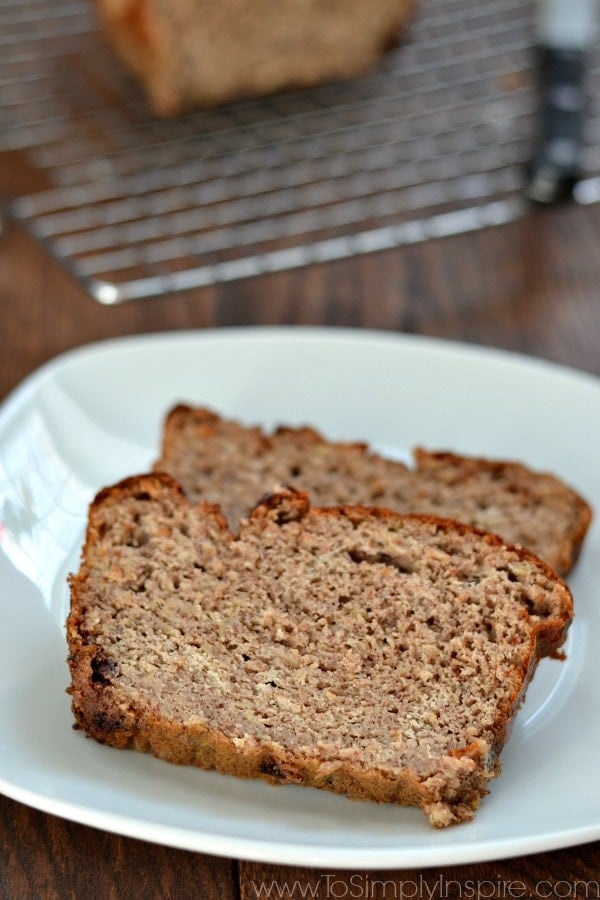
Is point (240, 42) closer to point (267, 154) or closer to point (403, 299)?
point (267, 154)

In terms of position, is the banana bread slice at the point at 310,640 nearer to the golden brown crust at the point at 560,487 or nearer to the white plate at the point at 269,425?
the white plate at the point at 269,425

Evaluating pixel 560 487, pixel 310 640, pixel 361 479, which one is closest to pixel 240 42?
pixel 361 479

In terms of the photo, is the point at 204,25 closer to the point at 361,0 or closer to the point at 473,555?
the point at 361,0

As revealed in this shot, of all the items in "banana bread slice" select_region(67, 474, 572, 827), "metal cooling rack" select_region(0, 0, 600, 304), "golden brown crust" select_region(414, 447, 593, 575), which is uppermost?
"metal cooling rack" select_region(0, 0, 600, 304)

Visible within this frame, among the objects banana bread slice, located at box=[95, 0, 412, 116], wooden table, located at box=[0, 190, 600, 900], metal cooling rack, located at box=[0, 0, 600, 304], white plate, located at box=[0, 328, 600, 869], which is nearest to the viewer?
white plate, located at box=[0, 328, 600, 869]

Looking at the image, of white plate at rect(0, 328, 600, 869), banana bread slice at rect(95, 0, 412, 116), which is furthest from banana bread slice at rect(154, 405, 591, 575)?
banana bread slice at rect(95, 0, 412, 116)

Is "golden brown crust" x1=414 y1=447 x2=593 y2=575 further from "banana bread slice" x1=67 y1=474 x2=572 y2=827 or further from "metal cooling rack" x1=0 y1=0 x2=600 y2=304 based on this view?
"metal cooling rack" x1=0 y1=0 x2=600 y2=304

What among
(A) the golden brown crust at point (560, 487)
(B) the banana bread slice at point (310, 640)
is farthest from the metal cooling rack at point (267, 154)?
(B) the banana bread slice at point (310, 640)
